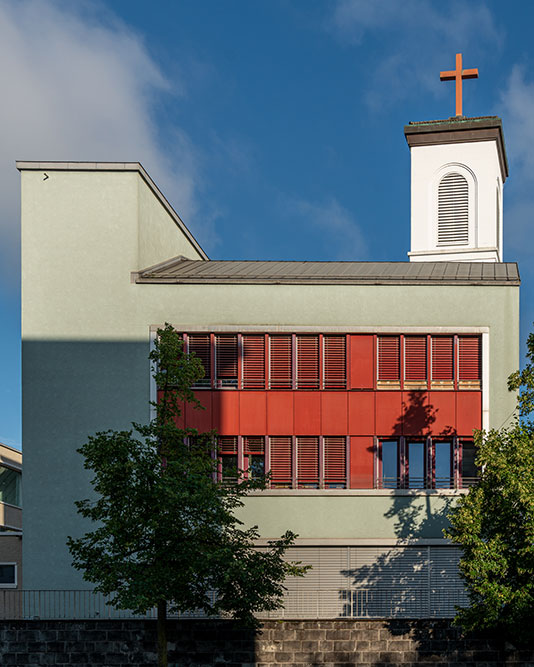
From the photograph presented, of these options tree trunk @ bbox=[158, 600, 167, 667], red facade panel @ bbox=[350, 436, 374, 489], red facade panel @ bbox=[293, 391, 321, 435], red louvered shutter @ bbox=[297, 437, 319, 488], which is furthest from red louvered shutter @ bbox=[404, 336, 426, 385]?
tree trunk @ bbox=[158, 600, 167, 667]

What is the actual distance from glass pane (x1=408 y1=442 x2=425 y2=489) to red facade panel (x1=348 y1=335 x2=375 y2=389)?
2476mm

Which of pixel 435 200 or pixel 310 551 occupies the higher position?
pixel 435 200

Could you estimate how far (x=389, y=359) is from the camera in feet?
106

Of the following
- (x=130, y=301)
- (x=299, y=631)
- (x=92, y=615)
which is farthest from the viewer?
(x=130, y=301)

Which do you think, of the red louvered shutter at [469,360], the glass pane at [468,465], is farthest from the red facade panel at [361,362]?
the glass pane at [468,465]

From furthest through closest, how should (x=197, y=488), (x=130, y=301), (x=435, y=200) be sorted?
(x=435, y=200) < (x=130, y=301) < (x=197, y=488)

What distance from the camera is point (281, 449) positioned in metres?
32.3

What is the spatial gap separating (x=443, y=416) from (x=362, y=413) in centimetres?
263

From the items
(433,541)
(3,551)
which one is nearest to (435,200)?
(433,541)

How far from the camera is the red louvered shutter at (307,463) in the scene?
1266 inches

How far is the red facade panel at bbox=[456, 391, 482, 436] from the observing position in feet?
104

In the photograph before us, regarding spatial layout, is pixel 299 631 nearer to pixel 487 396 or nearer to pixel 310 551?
pixel 310 551

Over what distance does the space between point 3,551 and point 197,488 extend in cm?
1374

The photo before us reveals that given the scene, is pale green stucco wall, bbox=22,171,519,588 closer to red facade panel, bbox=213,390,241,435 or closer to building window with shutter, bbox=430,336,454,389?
building window with shutter, bbox=430,336,454,389
